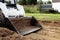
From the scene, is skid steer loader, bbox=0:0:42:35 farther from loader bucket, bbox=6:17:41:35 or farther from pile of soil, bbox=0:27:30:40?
pile of soil, bbox=0:27:30:40

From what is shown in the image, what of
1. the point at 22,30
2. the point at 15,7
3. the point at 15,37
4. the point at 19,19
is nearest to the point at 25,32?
the point at 22,30

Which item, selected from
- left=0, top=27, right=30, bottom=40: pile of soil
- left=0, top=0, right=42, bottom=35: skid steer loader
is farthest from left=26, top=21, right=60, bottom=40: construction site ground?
left=0, top=27, right=30, bottom=40: pile of soil

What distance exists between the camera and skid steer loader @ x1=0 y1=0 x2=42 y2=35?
6234 mm

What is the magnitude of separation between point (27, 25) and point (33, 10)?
804 cm

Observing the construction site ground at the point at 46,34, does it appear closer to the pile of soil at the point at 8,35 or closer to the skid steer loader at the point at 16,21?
the skid steer loader at the point at 16,21

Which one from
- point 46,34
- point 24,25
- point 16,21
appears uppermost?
point 16,21

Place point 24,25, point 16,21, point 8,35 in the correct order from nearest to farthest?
point 8,35
point 16,21
point 24,25

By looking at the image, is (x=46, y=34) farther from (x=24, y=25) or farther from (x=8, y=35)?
(x=8, y=35)

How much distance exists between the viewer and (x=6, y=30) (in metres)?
5.94

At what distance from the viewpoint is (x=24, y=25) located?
7219mm

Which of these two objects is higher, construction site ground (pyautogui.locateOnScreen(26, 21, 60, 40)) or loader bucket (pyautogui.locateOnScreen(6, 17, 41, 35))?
loader bucket (pyautogui.locateOnScreen(6, 17, 41, 35))

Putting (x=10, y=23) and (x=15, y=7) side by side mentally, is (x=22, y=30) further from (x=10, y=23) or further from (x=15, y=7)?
(x=15, y=7)

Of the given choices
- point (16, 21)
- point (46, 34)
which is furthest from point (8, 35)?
point (46, 34)

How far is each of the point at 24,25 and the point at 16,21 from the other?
0.57 meters
